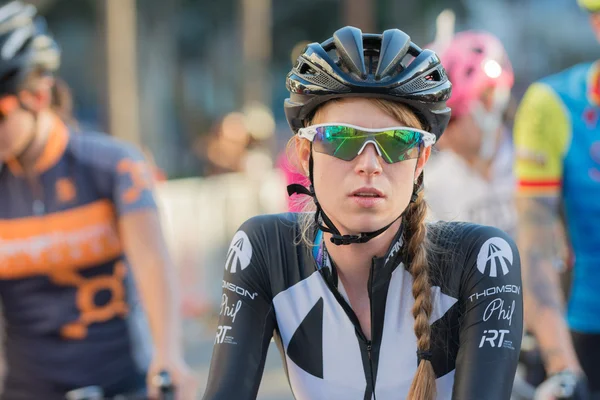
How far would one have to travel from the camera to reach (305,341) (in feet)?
9.83

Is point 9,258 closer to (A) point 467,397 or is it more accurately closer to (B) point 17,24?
(B) point 17,24

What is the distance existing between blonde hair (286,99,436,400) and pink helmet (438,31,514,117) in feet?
7.94

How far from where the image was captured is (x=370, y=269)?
297 cm

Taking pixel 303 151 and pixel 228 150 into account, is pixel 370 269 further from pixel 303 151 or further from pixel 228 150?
pixel 228 150

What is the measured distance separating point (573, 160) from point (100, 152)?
2.07 meters

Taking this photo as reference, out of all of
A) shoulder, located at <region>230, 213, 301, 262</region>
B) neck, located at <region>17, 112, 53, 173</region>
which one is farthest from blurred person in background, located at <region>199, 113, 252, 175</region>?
shoulder, located at <region>230, 213, 301, 262</region>

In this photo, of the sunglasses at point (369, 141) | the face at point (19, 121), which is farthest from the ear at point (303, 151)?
the face at point (19, 121)

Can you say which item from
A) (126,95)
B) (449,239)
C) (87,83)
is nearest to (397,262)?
(449,239)

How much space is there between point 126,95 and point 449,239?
45.7 feet

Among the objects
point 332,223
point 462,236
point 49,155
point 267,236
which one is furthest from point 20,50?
point 462,236

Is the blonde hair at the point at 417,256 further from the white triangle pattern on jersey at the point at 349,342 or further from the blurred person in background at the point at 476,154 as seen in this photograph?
the blurred person in background at the point at 476,154

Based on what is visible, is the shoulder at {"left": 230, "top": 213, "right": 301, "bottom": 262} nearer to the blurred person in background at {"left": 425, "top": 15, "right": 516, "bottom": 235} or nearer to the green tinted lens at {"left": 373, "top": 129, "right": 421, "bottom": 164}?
the green tinted lens at {"left": 373, "top": 129, "right": 421, "bottom": 164}

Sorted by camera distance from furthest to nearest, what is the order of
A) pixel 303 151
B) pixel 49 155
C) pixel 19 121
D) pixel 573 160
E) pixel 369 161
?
1. pixel 573 160
2. pixel 49 155
3. pixel 19 121
4. pixel 303 151
5. pixel 369 161

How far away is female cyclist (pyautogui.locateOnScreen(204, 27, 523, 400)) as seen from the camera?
282 centimetres
